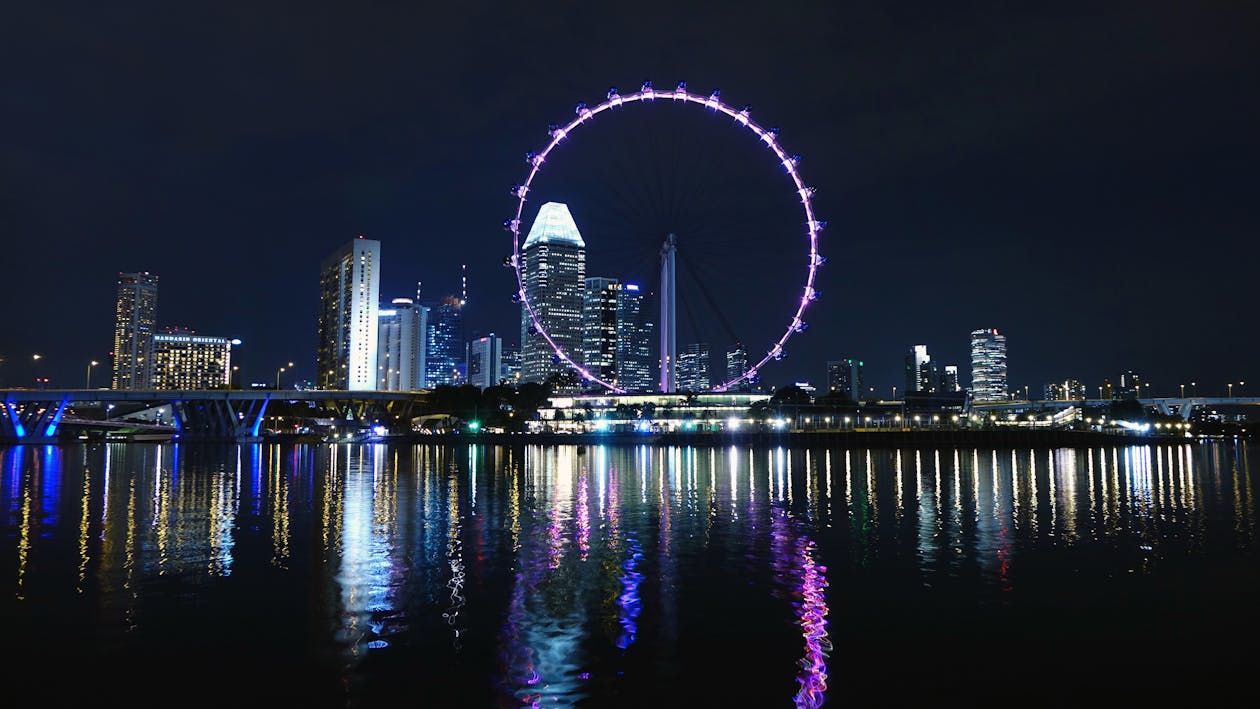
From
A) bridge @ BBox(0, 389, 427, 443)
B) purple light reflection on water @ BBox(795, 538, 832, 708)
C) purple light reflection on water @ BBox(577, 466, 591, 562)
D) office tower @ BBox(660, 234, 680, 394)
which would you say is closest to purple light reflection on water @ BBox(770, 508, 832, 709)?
purple light reflection on water @ BBox(795, 538, 832, 708)

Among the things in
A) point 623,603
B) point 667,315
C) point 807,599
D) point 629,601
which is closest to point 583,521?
point 629,601

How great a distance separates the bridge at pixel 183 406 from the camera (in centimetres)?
12900

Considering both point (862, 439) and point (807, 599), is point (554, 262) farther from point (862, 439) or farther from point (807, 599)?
point (807, 599)

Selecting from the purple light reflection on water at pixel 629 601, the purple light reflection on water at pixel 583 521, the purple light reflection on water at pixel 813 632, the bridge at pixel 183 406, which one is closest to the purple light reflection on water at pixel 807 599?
the purple light reflection on water at pixel 813 632

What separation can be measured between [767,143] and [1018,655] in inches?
2811

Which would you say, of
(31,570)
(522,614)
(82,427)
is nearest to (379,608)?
(522,614)

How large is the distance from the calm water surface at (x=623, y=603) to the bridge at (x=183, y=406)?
116317mm

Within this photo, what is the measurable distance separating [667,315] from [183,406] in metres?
120

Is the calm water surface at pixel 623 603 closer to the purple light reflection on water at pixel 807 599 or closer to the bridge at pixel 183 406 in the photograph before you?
the purple light reflection on water at pixel 807 599

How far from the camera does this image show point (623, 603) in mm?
16250

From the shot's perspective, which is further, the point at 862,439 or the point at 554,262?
the point at 554,262

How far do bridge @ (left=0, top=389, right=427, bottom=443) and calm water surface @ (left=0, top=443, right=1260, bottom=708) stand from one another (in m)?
116

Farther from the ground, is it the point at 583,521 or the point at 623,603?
the point at 623,603

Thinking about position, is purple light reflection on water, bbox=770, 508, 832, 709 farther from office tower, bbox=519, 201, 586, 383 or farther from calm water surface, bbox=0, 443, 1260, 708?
office tower, bbox=519, 201, 586, 383
